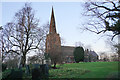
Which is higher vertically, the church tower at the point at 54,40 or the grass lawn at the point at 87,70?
the church tower at the point at 54,40

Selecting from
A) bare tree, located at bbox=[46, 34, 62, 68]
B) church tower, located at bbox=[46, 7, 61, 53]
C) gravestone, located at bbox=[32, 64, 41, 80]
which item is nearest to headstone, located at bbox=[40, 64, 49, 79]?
gravestone, located at bbox=[32, 64, 41, 80]

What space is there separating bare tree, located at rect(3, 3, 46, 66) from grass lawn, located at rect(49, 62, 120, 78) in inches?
135

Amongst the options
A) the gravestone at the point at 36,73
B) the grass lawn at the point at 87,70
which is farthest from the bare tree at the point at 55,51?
the gravestone at the point at 36,73

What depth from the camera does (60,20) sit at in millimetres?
7801

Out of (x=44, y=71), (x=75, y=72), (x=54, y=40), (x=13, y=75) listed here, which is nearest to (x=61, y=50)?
(x=54, y=40)

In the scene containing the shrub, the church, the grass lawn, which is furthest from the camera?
the shrub

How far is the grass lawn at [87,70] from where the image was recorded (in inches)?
219

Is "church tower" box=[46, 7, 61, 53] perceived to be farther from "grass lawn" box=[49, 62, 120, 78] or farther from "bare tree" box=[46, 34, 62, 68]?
"grass lawn" box=[49, 62, 120, 78]

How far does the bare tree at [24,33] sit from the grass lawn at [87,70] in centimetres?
343

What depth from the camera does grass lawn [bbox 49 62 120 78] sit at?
557 cm

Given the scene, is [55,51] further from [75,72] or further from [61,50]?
[75,72]

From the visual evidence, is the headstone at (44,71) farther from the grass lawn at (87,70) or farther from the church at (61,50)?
the church at (61,50)

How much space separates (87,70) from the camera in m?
6.14

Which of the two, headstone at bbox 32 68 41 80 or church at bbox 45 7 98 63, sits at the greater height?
church at bbox 45 7 98 63
